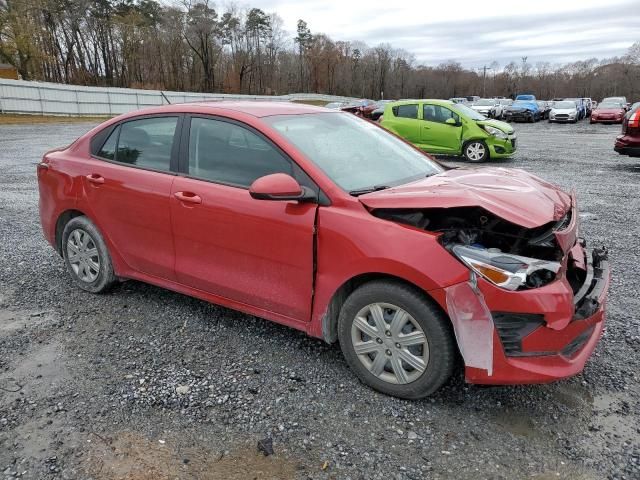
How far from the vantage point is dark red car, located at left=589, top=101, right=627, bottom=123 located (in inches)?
1143

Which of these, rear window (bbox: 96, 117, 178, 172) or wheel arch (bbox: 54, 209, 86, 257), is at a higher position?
rear window (bbox: 96, 117, 178, 172)

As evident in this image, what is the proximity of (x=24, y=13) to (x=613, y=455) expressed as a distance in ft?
172

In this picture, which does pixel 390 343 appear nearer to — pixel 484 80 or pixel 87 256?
pixel 87 256

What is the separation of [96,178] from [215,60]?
7264 centimetres

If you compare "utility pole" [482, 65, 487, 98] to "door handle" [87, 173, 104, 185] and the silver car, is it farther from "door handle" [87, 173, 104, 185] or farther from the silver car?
"door handle" [87, 173, 104, 185]

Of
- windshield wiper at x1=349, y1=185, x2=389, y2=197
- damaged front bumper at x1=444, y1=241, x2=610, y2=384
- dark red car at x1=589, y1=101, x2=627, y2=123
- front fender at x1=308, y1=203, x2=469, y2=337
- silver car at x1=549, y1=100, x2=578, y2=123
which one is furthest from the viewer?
A: silver car at x1=549, y1=100, x2=578, y2=123

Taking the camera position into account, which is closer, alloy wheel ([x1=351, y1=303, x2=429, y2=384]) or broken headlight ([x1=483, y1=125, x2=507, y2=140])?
alloy wheel ([x1=351, y1=303, x2=429, y2=384])

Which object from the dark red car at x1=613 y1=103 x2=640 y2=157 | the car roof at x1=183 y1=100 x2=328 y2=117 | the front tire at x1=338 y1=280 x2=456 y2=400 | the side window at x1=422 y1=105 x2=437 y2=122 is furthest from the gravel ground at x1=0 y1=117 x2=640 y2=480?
the side window at x1=422 y1=105 x2=437 y2=122

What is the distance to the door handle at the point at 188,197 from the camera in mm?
3381

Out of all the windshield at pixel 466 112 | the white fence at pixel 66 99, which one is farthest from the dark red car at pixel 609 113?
the windshield at pixel 466 112

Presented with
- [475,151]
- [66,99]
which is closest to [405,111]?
[475,151]

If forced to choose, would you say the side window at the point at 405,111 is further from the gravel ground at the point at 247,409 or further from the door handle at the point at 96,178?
the door handle at the point at 96,178

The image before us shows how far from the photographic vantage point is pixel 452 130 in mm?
13312

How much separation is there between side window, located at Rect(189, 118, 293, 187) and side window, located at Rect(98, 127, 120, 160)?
0.89 meters
